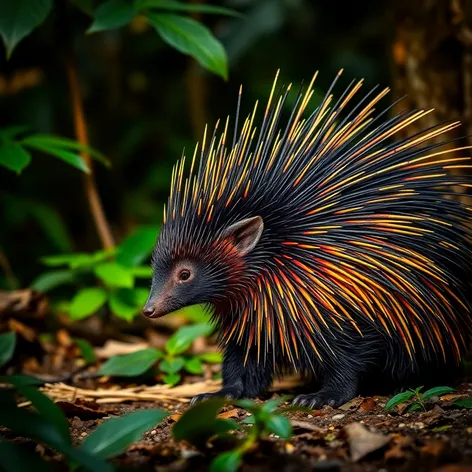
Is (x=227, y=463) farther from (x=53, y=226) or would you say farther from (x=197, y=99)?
(x=197, y=99)

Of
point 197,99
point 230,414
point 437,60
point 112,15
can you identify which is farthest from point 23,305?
point 197,99

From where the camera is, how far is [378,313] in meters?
4.34

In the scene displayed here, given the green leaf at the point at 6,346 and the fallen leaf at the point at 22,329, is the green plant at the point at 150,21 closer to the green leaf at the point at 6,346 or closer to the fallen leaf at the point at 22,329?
the green leaf at the point at 6,346

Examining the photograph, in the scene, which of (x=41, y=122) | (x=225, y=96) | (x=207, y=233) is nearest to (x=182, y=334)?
(x=207, y=233)

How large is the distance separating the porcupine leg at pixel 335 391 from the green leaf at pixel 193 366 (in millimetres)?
1171

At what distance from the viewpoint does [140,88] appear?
35.9 ft

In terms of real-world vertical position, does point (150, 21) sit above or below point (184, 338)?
above

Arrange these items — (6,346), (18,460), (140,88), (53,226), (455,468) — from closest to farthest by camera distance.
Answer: (455,468) → (18,460) → (6,346) → (53,226) → (140,88)

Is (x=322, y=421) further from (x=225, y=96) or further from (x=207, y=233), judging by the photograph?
(x=225, y=96)

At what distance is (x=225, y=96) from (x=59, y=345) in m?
4.90

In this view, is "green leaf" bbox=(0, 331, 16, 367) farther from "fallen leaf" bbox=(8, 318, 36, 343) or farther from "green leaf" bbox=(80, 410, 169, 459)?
"green leaf" bbox=(80, 410, 169, 459)

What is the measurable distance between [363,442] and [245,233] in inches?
58.2

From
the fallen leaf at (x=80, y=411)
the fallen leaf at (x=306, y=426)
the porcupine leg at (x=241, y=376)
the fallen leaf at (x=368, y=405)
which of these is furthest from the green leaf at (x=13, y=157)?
the fallen leaf at (x=368, y=405)

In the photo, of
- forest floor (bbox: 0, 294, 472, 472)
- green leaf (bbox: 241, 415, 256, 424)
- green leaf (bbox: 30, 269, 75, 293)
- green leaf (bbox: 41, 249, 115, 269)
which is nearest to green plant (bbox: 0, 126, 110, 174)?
green leaf (bbox: 41, 249, 115, 269)
